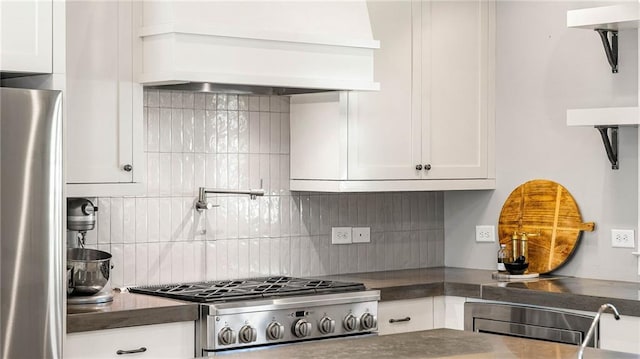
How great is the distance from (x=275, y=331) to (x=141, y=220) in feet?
Answer: 2.73

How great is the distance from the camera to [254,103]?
4.70m

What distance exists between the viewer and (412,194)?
5344 mm

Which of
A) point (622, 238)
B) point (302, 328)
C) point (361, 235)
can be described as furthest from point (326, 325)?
point (622, 238)

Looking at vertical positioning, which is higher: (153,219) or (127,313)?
(153,219)

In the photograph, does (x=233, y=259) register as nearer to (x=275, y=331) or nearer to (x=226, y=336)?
(x=275, y=331)

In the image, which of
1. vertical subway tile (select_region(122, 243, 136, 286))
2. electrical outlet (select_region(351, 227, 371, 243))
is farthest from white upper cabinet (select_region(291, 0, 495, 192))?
vertical subway tile (select_region(122, 243, 136, 286))

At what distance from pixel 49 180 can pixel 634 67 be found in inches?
108

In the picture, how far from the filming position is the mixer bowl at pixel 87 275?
149 inches

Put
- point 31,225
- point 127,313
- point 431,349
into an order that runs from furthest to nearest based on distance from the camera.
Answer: point 127,313 < point 31,225 < point 431,349

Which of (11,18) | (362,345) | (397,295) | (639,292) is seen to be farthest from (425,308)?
(11,18)

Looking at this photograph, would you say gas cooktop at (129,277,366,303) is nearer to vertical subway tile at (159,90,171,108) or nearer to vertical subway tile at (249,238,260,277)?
vertical subway tile at (249,238,260,277)

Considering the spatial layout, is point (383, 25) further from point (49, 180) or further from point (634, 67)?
point (49, 180)

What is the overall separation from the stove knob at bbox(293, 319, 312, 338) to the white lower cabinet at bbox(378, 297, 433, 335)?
47cm

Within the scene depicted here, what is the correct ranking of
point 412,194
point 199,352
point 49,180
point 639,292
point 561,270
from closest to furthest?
point 49,180
point 199,352
point 639,292
point 561,270
point 412,194
